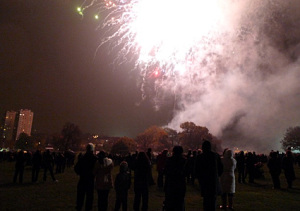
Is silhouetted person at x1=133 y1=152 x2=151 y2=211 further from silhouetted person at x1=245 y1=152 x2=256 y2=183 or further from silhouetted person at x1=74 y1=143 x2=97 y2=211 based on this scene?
silhouetted person at x1=245 y1=152 x2=256 y2=183

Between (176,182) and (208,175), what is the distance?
2.62 feet

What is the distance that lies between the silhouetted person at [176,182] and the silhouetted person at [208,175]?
0.45 m

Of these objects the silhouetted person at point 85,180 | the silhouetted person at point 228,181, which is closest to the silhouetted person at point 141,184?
the silhouetted person at point 85,180

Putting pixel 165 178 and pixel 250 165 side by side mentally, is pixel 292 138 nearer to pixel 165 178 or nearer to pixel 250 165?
pixel 250 165

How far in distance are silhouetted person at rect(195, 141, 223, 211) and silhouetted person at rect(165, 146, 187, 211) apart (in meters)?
0.45

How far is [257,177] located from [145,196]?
1352 cm

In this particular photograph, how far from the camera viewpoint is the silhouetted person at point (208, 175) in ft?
17.5

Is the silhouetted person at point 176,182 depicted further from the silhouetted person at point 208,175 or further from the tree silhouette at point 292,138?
the tree silhouette at point 292,138

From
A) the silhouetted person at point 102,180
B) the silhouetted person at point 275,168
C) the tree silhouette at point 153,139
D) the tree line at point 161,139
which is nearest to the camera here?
the silhouetted person at point 102,180

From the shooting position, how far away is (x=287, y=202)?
9.13 m

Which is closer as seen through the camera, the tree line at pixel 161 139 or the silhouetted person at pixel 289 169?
the silhouetted person at pixel 289 169

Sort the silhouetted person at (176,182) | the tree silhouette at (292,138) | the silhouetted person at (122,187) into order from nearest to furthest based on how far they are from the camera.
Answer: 1. the silhouetted person at (176,182)
2. the silhouetted person at (122,187)
3. the tree silhouette at (292,138)

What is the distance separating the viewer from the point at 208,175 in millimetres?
5414

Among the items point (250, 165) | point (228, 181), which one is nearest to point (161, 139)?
point (250, 165)
